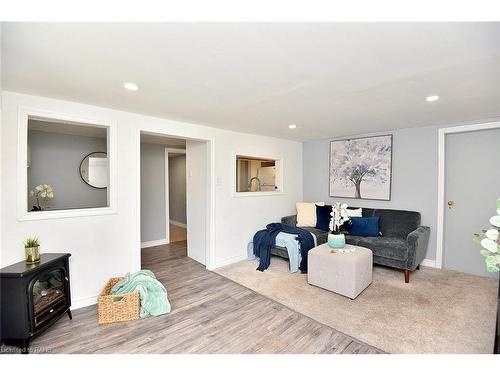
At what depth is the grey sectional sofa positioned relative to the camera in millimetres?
2949

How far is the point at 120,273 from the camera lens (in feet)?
8.74

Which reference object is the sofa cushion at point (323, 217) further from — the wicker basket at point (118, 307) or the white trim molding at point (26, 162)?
the white trim molding at point (26, 162)

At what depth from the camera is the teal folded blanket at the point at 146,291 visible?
226cm

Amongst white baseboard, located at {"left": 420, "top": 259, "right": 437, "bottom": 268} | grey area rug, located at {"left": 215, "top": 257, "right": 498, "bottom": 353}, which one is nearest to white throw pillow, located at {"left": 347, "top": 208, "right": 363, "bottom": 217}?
grey area rug, located at {"left": 215, "top": 257, "right": 498, "bottom": 353}

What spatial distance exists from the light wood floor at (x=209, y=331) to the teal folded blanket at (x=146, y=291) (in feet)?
0.28

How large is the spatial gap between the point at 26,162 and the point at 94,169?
210cm

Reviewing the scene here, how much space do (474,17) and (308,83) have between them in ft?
3.49

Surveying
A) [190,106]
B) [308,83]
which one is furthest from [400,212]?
[190,106]

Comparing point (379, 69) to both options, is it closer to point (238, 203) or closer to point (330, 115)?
point (330, 115)

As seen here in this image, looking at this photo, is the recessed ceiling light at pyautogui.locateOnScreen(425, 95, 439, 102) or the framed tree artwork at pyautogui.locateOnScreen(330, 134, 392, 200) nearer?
the recessed ceiling light at pyautogui.locateOnScreen(425, 95, 439, 102)

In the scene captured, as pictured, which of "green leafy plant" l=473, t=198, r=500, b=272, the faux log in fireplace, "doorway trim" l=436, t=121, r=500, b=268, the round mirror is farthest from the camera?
the round mirror

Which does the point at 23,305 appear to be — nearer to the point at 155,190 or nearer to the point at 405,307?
the point at 155,190

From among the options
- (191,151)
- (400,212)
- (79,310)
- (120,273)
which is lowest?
(79,310)

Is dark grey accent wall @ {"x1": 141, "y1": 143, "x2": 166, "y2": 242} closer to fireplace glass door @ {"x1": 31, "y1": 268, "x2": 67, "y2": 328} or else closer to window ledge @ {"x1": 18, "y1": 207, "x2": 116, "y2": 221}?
window ledge @ {"x1": 18, "y1": 207, "x2": 116, "y2": 221}
